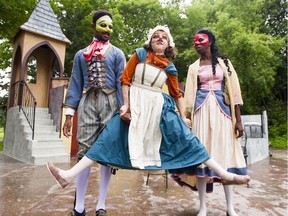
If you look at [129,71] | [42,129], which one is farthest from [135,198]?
[42,129]

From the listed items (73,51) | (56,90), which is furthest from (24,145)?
(73,51)

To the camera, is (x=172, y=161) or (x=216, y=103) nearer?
(x=172, y=161)

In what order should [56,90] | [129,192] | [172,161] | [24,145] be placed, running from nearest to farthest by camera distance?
1. [172,161]
2. [129,192]
3. [24,145]
4. [56,90]

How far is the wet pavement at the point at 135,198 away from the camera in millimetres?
2773

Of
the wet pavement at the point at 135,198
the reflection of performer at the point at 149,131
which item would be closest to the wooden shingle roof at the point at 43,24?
the wet pavement at the point at 135,198

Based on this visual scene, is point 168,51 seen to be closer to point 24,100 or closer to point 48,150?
point 48,150

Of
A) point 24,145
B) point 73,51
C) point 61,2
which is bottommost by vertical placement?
point 24,145

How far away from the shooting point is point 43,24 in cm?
901

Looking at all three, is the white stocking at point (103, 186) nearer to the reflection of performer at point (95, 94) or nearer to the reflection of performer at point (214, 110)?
the reflection of performer at point (95, 94)

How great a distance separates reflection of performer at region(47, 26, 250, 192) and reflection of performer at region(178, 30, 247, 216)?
400 millimetres

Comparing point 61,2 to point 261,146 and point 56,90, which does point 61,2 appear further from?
point 261,146

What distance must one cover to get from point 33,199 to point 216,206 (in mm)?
2155

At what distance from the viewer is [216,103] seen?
2662 mm

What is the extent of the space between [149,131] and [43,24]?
8.20m
